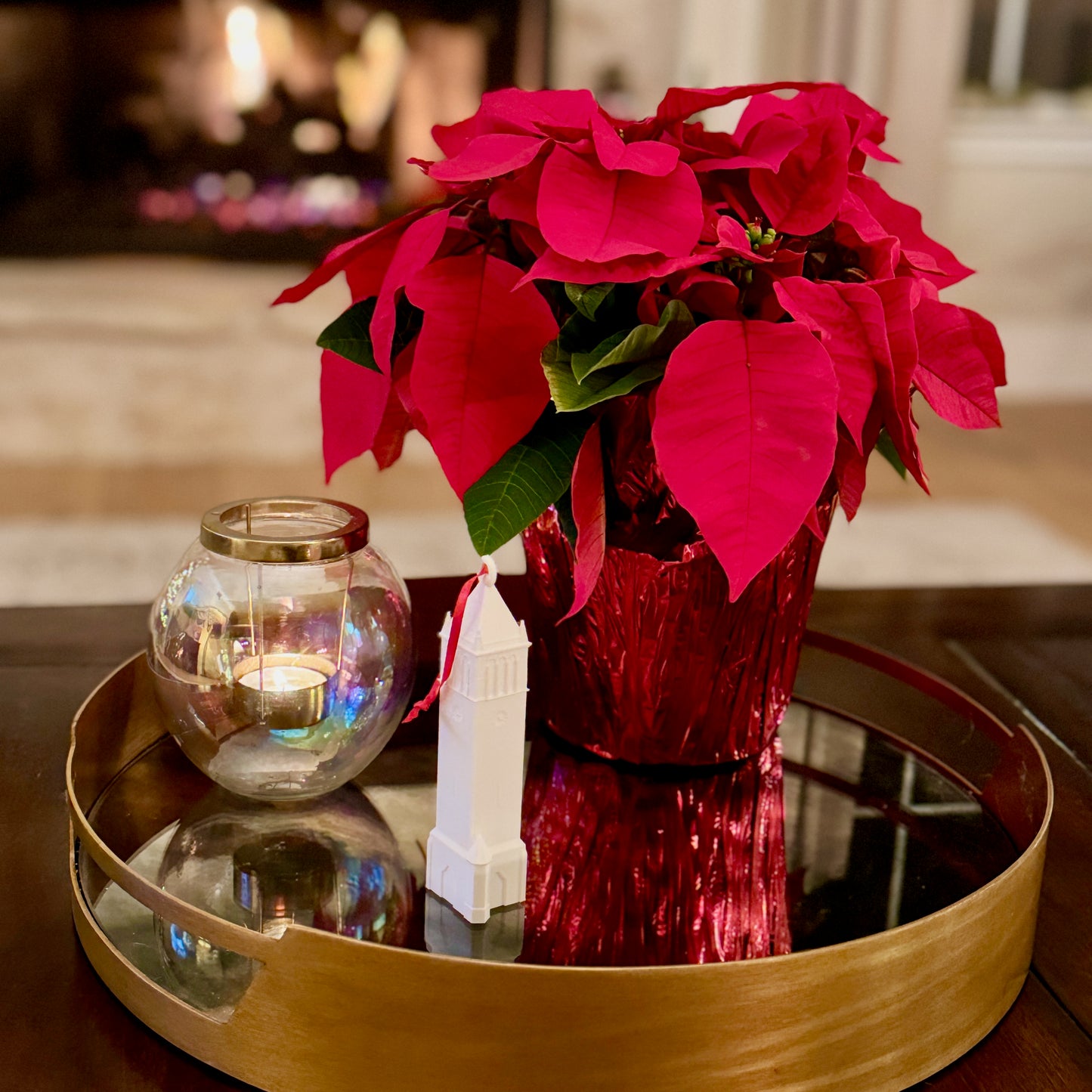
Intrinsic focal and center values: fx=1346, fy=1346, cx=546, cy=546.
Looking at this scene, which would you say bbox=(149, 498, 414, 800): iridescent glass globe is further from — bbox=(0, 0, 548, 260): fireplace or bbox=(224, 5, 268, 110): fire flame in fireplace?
bbox=(224, 5, 268, 110): fire flame in fireplace

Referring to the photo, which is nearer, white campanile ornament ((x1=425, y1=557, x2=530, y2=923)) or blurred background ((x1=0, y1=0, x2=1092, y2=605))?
white campanile ornament ((x1=425, y1=557, x2=530, y2=923))

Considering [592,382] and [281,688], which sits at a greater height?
[592,382]

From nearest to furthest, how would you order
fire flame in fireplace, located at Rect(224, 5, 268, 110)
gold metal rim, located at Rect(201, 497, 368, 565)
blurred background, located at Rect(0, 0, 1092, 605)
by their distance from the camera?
1. gold metal rim, located at Rect(201, 497, 368, 565)
2. blurred background, located at Rect(0, 0, 1092, 605)
3. fire flame in fireplace, located at Rect(224, 5, 268, 110)

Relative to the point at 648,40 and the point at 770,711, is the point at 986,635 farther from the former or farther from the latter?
the point at 648,40

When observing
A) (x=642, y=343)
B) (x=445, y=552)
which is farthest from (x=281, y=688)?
(x=445, y=552)

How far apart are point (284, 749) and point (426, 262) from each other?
21 cm

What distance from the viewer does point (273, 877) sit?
1.75ft

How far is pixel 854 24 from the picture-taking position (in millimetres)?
3203

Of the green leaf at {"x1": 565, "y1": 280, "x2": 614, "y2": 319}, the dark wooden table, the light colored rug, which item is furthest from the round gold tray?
the light colored rug

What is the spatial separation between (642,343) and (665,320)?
0.04 feet

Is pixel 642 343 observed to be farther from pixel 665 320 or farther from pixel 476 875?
pixel 476 875

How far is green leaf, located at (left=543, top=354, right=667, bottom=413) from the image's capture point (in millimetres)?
487

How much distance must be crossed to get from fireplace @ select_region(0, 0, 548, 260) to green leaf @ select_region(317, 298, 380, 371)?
2.54 metres

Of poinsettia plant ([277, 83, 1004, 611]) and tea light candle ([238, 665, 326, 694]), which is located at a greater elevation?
poinsettia plant ([277, 83, 1004, 611])
